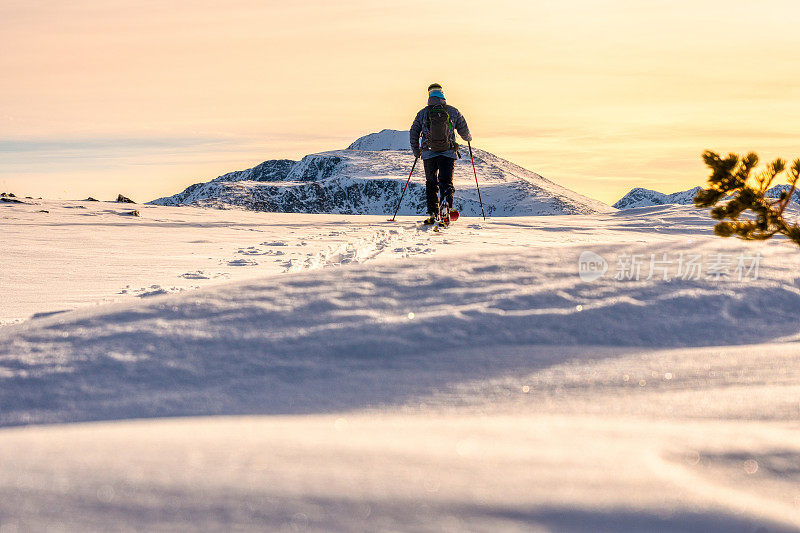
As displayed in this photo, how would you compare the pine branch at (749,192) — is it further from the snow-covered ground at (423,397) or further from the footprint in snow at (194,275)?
the footprint in snow at (194,275)

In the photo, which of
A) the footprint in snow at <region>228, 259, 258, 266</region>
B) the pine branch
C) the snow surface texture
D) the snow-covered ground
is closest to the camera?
the snow-covered ground

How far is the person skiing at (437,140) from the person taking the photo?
9.89m

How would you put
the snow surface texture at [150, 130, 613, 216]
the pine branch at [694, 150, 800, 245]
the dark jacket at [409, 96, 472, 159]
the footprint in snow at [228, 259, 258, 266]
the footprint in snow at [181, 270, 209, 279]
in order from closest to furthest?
1. the pine branch at [694, 150, 800, 245]
2. the footprint in snow at [181, 270, 209, 279]
3. the footprint in snow at [228, 259, 258, 266]
4. the dark jacket at [409, 96, 472, 159]
5. the snow surface texture at [150, 130, 613, 216]

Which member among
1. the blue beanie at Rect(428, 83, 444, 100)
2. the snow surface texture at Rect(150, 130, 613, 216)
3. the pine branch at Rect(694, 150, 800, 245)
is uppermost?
the snow surface texture at Rect(150, 130, 613, 216)

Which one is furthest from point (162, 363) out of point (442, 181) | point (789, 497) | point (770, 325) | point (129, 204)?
point (129, 204)

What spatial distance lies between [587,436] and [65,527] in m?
1.37

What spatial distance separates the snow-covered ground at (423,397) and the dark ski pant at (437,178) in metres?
5.95

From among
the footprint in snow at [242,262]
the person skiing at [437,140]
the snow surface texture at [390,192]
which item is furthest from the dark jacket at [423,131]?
the snow surface texture at [390,192]

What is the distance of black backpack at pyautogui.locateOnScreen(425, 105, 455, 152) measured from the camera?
32.3 feet

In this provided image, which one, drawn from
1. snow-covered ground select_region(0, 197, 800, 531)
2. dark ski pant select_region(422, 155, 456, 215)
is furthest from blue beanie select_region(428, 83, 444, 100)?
snow-covered ground select_region(0, 197, 800, 531)

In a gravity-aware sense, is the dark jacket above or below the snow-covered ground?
above

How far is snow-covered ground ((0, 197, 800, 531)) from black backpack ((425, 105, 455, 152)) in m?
5.85

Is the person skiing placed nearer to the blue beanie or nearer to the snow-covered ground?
the blue beanie

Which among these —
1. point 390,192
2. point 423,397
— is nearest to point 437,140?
point 423,397
